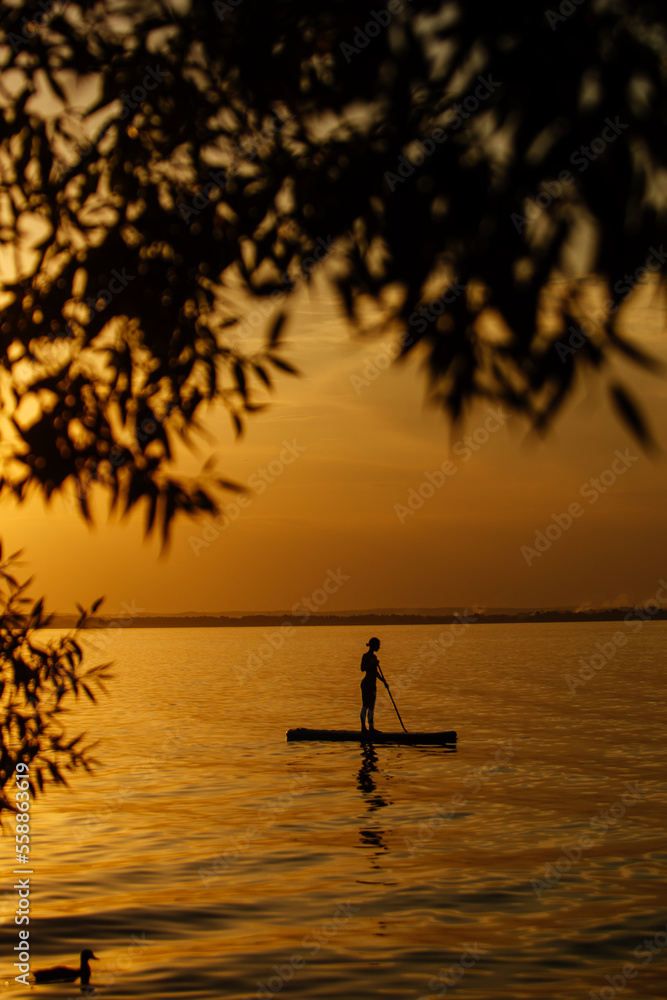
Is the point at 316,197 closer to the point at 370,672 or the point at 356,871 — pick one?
the point at 356,871

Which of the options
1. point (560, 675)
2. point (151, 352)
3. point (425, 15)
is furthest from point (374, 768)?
point (560, 675)

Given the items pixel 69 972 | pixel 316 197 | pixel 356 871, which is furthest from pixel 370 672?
pixel 316 197

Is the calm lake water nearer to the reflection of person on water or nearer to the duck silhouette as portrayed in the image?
the duck silhouette

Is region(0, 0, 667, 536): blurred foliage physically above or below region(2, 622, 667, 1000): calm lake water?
above

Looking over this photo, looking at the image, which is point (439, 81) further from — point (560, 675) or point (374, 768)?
point (560, 675)

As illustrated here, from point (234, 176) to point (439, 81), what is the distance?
1485 mm

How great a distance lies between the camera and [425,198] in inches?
164

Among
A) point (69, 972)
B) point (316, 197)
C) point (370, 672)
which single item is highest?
point (316, 197)

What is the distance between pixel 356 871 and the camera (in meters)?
17.6

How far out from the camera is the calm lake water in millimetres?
13055

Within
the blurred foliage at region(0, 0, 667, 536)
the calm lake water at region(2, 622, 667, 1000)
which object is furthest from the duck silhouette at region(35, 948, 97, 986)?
the blurred foliage at region(0, 0, 667, 536)

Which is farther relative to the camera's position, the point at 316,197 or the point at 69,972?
the point at 69,972

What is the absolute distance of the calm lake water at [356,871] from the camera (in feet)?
42.8

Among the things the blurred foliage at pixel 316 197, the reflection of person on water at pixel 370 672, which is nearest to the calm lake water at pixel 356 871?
the reflection of person on water at pixel 370 672
